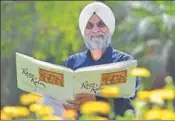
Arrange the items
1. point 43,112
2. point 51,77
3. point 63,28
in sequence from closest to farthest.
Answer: point 43,112 < point 51,77 < point 63,28

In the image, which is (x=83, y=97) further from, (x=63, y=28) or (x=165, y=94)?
(x=63, y=28)

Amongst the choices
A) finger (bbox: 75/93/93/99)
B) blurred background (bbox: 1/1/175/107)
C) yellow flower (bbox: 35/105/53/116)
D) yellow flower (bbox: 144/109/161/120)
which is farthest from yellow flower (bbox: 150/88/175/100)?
blurred background (bbox: 1/1/175/107)

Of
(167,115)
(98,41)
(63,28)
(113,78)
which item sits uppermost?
(63,28)

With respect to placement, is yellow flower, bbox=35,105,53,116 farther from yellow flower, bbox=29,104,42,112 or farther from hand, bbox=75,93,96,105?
hand, bbox=75,93,96,105

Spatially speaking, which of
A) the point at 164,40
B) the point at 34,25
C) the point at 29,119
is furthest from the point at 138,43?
the point at 29,119

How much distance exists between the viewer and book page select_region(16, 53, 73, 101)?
68.7 inches

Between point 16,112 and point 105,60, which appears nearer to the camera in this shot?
point 16,112

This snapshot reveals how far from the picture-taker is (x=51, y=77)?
1748mm

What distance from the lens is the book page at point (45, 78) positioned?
1744 millimetres

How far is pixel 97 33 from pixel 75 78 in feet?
0.61

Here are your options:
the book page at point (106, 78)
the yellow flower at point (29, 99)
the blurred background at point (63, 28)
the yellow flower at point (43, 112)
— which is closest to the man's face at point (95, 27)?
the book page at point (106, 78)

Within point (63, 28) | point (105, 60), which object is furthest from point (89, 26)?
point (63, 28)

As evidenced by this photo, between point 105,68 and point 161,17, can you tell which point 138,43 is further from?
point 105,68

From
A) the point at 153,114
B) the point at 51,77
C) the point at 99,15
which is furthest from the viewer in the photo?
the point at 99,15
